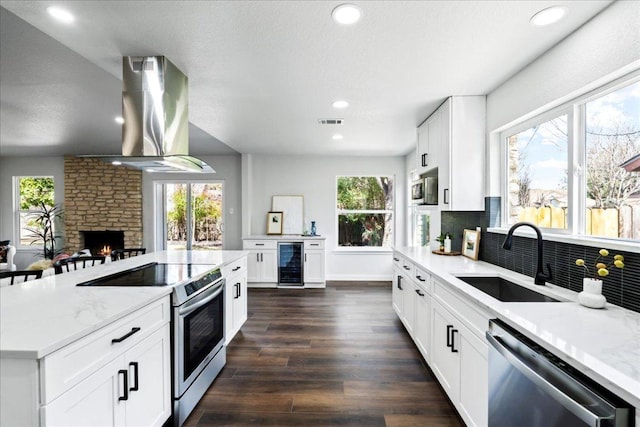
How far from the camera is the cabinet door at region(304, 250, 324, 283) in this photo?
5.43 metres

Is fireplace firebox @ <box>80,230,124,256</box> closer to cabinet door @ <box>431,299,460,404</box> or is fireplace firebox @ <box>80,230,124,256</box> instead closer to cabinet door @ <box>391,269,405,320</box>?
cabinet door @ <box>391,269,405,320</box>

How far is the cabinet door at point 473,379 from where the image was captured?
5.00 ft

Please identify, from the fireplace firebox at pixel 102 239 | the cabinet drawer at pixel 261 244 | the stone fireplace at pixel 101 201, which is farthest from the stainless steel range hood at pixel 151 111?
the fireplace firebox at pixel 102 239

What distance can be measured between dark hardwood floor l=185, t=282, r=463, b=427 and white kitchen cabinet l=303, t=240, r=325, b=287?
1.43 meters

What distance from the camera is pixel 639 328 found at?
1.20 m

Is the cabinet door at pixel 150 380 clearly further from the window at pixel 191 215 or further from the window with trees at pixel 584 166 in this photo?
the window at pixel 191 215

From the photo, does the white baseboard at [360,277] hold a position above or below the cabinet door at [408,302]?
below

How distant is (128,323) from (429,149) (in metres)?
3.16

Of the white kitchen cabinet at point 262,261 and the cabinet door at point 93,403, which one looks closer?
the cabinet door at point 93,403

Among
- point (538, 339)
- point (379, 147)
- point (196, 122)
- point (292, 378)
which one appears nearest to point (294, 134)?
point (196, 122)

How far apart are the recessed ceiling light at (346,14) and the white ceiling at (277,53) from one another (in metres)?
0.03

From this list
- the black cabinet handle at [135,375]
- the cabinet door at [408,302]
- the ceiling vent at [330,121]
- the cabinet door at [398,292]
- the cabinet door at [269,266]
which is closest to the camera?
the black cabinet handle at [135,375]

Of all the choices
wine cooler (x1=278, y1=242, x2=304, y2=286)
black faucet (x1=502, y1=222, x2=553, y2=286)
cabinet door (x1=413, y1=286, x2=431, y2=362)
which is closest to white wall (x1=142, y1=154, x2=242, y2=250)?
wine cooler (x1=278, y1=242, x2=304, y2=286)

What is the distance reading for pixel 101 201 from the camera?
6086mm
